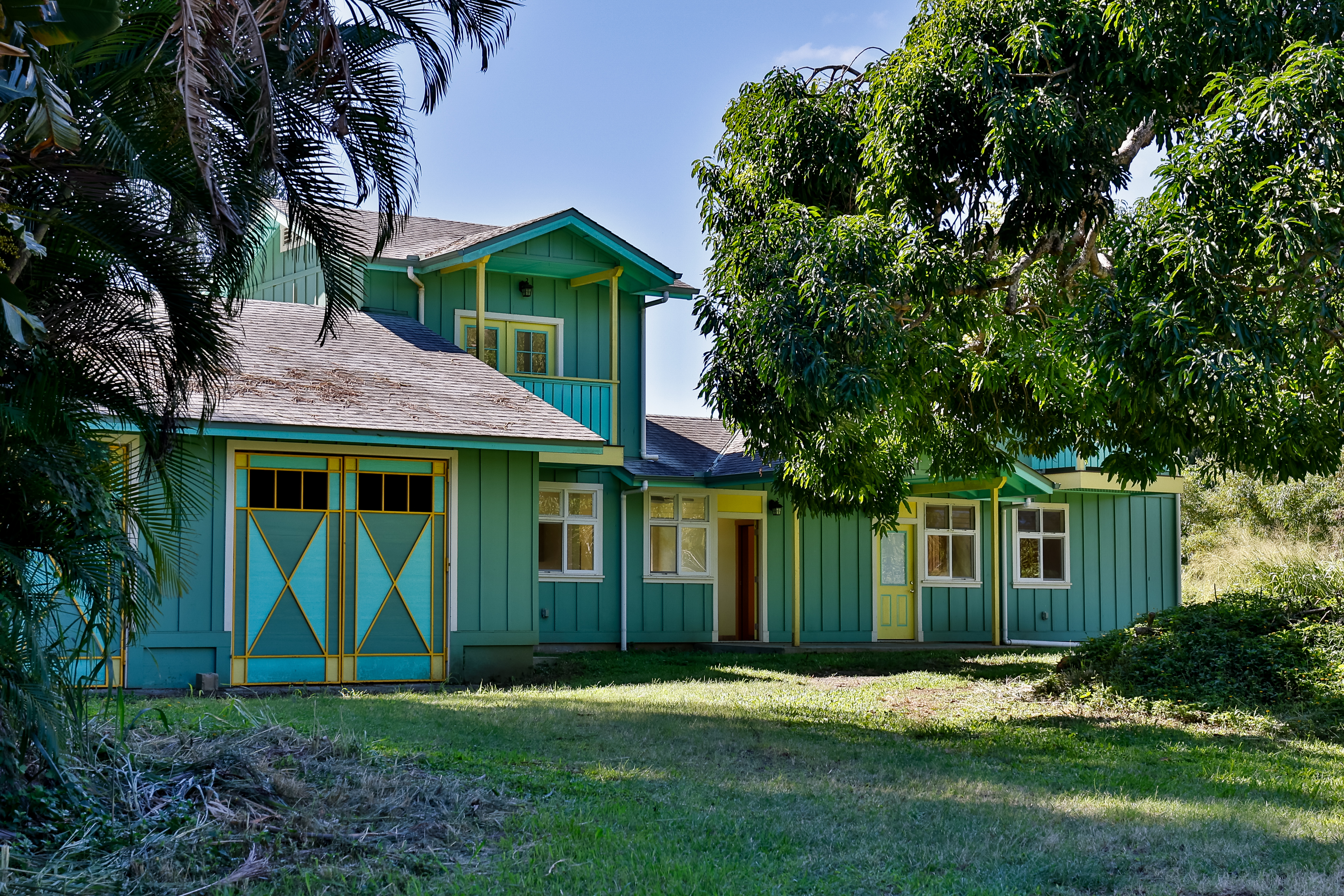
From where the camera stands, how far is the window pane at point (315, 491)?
13258mm

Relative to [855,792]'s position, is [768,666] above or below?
below

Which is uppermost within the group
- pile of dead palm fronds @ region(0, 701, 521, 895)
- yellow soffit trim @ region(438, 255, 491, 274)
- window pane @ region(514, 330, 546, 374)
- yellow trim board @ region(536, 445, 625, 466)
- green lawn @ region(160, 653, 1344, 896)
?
yellow soffit trim @ region(438, 255, 491, 274)

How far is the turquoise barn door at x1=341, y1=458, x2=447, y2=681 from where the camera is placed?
13.4 meters

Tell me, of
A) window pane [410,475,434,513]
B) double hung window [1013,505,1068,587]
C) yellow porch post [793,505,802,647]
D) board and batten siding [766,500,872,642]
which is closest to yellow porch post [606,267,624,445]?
yellow porch post [793,505,802,647]

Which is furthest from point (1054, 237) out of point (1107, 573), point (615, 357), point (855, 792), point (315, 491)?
point (1107, 573)

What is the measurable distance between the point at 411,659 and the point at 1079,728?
710 cm

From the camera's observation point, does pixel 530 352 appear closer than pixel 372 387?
No

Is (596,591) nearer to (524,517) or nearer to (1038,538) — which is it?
(524,517)

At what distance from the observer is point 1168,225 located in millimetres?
8164

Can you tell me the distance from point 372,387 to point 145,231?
25.6 feet

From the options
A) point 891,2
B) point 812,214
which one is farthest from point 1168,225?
point 891,2

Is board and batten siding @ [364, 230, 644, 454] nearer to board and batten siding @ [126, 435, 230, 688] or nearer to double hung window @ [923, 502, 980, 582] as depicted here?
board and batten siding @ [126, 435, 230, 688]

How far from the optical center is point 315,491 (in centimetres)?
1330

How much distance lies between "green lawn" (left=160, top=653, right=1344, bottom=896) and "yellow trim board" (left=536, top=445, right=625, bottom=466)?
4048 mm
